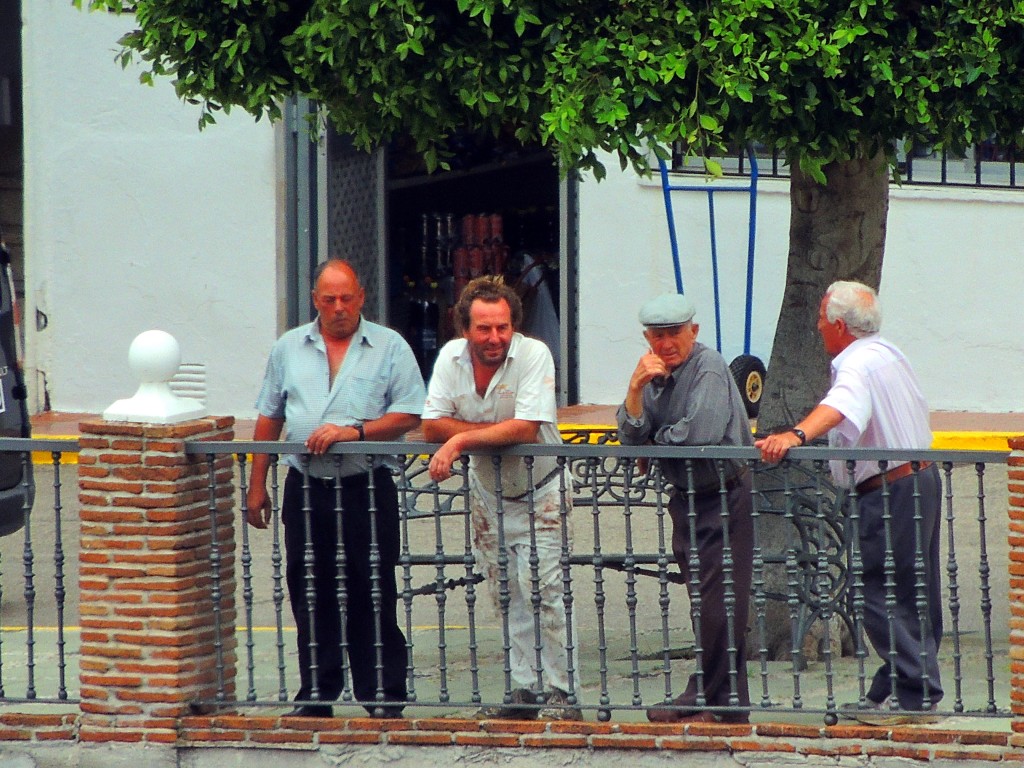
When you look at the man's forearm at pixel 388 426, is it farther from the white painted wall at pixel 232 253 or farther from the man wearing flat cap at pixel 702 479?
the white painted wall at pixel 232 253

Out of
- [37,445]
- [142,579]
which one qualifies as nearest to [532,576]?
[142,579]

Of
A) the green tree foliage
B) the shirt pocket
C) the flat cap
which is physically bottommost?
the shirt pocket

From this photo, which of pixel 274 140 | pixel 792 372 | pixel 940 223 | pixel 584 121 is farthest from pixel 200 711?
pixel 940 223

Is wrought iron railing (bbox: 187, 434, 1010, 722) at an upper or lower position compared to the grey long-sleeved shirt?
lower

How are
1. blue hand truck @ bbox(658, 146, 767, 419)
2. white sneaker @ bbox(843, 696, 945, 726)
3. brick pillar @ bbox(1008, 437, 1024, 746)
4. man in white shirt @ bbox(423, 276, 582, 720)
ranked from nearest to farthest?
1. brick pillar @ bbox(1008, 437, 1024, 746)
2. white sneaker @ bbox(843, 696, 945, 726)
3. man in white shirt @ bbox(423, 276, 582, 720)
4. blue hand truck @ bbox(658, 146, 767, 419)

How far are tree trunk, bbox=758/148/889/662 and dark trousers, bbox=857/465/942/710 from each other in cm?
130

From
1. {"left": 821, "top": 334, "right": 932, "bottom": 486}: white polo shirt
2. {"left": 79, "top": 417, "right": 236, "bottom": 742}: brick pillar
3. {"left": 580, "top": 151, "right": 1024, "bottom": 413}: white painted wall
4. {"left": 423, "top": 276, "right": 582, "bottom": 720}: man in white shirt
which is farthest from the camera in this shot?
{"left": 580, "top": 151, "right": 1024, "bottom": 413}: white painted wall

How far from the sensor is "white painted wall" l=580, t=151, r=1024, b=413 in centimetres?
1498

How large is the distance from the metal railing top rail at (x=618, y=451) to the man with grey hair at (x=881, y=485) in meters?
0.17

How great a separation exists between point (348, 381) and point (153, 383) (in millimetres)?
699

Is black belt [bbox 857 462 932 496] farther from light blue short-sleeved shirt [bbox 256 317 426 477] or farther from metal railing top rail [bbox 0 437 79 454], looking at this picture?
metal railing top rail [bbox 0 437 79 454]

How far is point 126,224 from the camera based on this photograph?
15242mm

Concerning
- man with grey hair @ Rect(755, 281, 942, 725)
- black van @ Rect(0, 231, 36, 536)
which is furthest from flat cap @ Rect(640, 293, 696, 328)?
black van @ Rect(0, 231, 36, 536)

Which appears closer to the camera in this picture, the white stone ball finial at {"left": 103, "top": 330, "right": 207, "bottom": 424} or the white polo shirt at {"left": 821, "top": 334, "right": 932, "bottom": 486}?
the white polo shirt at {"left": 821, "top": 334, "right": 932, "bottom": 486}
